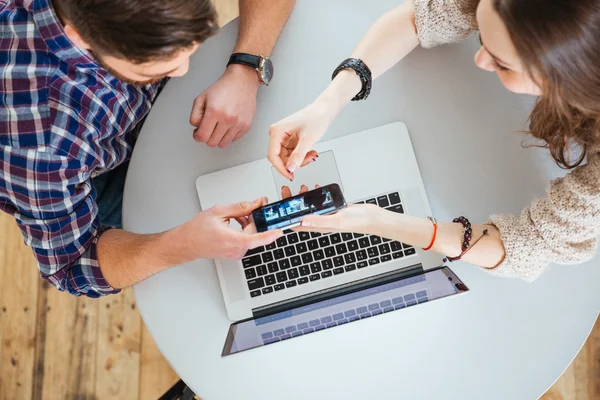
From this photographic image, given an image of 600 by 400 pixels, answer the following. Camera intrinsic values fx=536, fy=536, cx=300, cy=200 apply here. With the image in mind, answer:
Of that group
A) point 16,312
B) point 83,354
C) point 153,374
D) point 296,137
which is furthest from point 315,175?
point 16,312

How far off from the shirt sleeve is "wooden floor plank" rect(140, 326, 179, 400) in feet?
2.26

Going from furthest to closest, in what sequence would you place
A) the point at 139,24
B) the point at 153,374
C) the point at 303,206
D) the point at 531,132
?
the point at 153,374, the point at 531,132, the point at 303,206, the point at 139,24

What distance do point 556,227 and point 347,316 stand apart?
418 millimetres

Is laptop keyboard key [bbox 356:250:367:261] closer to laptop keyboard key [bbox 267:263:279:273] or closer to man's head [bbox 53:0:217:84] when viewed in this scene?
laptop keyboard key [bbox 267:263:279:273]

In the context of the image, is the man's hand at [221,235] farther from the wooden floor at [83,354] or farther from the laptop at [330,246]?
the wooden floor at [83,354]

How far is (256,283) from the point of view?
106 cm

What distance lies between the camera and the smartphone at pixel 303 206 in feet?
3.09

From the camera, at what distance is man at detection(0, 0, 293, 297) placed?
791 millimetres

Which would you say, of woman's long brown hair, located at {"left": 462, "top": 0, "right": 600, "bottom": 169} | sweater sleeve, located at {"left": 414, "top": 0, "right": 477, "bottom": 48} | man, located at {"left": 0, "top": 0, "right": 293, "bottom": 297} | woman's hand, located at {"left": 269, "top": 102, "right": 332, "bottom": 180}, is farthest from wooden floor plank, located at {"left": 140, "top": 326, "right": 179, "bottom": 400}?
woman's long brown hair, located at {"left": 462, "top": 0, "right": 600, "bottom": 169}

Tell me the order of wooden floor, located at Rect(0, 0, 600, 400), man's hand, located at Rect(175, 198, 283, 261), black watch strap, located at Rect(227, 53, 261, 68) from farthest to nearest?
wooden floor, located at Rect(0, 0, 600, 400), black watch strap, located at Rect(227, 53, 261, 68), man's hand, located at Rect(175, 198, 283, 261)

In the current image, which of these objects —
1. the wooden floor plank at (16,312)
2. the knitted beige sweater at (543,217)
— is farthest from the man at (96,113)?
the wooden floor plank at (16,312)

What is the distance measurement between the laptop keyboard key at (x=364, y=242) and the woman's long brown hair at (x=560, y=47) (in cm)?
41

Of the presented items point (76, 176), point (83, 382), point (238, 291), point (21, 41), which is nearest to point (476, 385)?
point (238, 291)

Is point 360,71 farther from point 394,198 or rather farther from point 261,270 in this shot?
point 261,270
